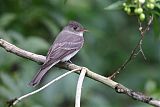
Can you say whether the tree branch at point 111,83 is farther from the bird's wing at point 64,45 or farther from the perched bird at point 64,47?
the bird's wing at point 64,45

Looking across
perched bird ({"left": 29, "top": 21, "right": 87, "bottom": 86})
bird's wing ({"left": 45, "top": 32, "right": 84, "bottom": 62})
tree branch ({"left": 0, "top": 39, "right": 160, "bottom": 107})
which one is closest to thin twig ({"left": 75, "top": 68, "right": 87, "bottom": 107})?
tree branch ({"left": 0, "top": 39, "right": 160, "bottom": 107})

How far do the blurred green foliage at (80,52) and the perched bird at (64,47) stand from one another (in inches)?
5.0

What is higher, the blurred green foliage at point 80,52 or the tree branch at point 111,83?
the blurred green foliage at point 80,52

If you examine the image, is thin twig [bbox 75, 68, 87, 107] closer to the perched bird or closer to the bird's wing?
the perched bird

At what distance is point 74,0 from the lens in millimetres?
7145

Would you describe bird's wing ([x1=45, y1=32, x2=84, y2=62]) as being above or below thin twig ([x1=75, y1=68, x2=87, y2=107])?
above

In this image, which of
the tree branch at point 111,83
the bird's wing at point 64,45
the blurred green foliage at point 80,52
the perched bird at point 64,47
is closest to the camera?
the tree branch at point 111,83

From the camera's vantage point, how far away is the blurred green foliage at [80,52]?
5.77 metres

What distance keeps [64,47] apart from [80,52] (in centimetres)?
56

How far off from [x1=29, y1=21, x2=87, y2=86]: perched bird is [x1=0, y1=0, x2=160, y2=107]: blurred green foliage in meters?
0.13

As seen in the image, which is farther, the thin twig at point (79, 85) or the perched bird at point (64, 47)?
the perched bird at point (64, 47)

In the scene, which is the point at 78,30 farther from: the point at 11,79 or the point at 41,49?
the point at 11,79

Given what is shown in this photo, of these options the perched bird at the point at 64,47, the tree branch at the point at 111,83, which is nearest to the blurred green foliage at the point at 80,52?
the perched bird at the point at 64,47

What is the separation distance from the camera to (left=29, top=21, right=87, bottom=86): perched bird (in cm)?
491
